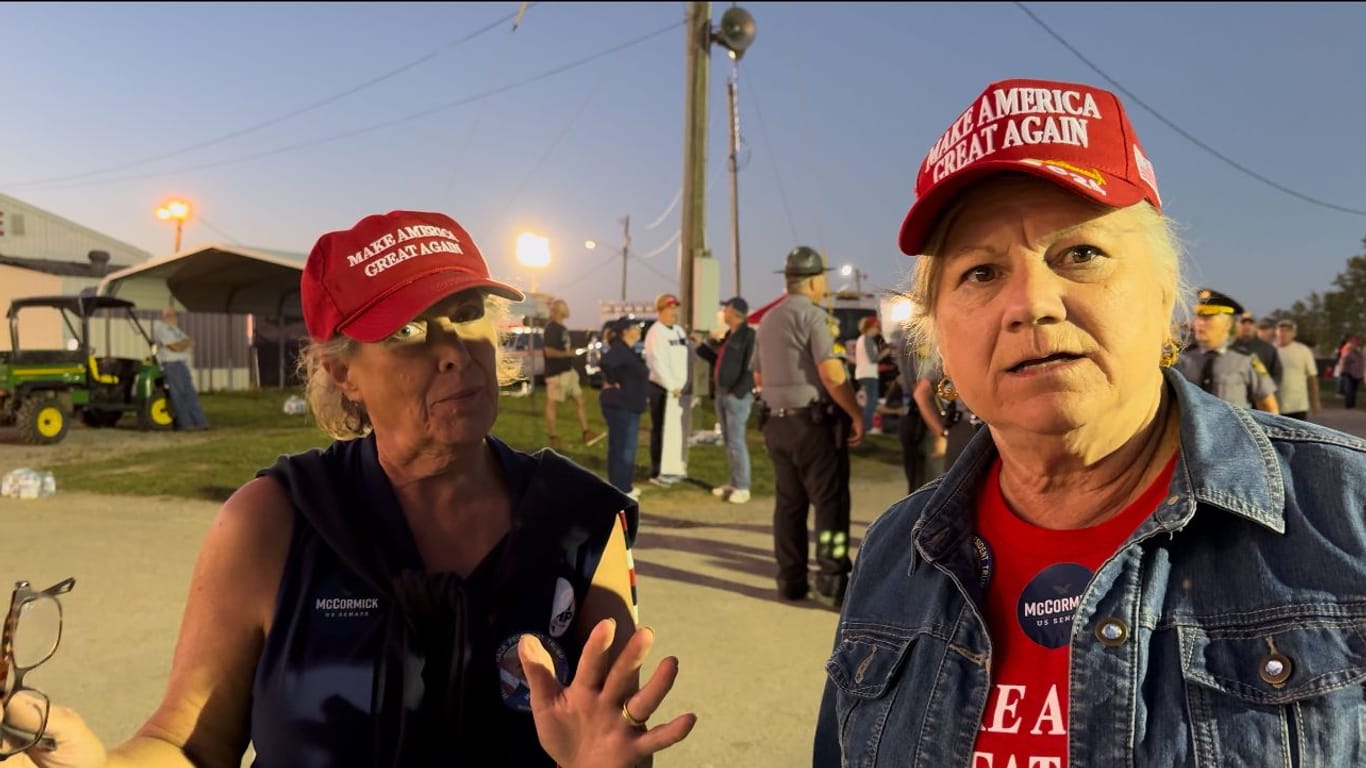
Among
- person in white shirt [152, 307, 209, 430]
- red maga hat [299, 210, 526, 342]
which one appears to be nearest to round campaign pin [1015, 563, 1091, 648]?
red maga hat [299, 210, 526, 342]

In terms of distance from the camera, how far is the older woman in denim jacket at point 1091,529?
4.14 ft

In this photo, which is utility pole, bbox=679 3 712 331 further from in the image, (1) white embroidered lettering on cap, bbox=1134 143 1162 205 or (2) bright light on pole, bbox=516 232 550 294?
(1) white embroidered lettering on cap, bbox=1134 143 1162 205

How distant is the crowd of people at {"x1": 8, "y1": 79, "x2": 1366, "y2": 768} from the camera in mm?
1307

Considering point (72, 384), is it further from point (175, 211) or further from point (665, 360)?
point (175, 211)

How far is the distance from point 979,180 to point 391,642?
1.31 m

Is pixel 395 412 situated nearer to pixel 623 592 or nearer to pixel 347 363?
pixel 347 363

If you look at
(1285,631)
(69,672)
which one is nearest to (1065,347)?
(1285,631)

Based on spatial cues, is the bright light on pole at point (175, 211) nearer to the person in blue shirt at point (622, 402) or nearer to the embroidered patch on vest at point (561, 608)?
the person in blue shirt at point (622, 402)

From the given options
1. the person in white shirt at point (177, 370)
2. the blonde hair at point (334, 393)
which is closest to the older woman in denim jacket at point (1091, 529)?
the blonde hair at point (334, 393)

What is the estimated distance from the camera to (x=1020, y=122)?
1.42 meters

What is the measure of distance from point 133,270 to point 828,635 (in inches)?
818

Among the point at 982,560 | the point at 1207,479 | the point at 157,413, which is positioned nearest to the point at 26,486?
the point at 157,413

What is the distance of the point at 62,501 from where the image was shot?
1000 centimetres

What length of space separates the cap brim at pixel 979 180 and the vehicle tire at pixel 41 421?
1697cm
